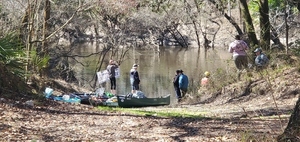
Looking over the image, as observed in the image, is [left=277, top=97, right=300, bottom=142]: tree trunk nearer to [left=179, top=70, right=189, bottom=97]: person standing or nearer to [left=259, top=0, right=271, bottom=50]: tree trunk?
[left=259, top=0, right=271, bottom=50]: tree trunk

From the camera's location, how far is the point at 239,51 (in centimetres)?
1507

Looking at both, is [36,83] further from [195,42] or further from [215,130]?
[195,42]

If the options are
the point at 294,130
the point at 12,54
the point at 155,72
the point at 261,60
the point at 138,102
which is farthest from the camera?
the point at 155,72

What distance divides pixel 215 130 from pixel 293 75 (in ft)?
22.4

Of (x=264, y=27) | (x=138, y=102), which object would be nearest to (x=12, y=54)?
(x=138, y=102)

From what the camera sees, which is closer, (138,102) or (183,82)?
(138,102)

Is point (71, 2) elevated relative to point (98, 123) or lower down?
elevated

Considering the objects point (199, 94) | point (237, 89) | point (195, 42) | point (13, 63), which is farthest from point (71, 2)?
point (195, 42)

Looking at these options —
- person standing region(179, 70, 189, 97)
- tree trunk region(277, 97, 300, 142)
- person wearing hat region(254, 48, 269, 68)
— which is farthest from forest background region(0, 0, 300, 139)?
person standing region(179, 70, 189, 97)

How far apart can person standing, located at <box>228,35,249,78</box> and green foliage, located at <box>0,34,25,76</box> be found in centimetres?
704

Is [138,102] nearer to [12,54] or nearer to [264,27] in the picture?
[264,27]

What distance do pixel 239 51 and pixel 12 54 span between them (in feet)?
25.0

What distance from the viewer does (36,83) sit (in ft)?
46.6

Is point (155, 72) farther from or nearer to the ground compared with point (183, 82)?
farther from the ground
